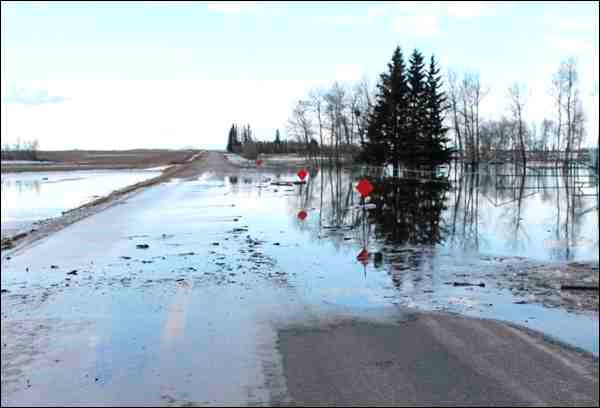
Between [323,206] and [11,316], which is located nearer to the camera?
[11,316]

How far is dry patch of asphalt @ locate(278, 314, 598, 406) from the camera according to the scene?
16.6ft

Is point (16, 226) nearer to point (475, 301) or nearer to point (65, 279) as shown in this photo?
point (65, 279)

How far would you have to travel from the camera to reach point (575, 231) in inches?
680

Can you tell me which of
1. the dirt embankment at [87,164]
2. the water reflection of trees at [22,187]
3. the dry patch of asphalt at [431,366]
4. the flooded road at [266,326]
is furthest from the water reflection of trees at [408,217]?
the dirt embankment at [87,164]

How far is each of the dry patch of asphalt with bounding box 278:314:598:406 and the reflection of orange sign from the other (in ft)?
15.5

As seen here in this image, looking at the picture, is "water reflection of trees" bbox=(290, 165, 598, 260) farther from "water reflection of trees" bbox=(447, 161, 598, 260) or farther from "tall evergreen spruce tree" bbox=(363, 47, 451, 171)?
"tall evergreen spruce tree" bbox=(363, 47, 451, 171)

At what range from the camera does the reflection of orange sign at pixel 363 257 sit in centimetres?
1233

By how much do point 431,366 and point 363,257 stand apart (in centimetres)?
704

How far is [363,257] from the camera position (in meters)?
12.9

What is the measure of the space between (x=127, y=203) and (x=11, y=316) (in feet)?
67.8

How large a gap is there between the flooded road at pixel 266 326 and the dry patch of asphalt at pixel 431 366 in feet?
0.08

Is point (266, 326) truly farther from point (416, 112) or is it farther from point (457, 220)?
point (416, 112)

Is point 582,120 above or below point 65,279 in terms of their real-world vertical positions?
above

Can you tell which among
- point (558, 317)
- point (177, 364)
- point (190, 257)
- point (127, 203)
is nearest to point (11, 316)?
point (177, 364)
